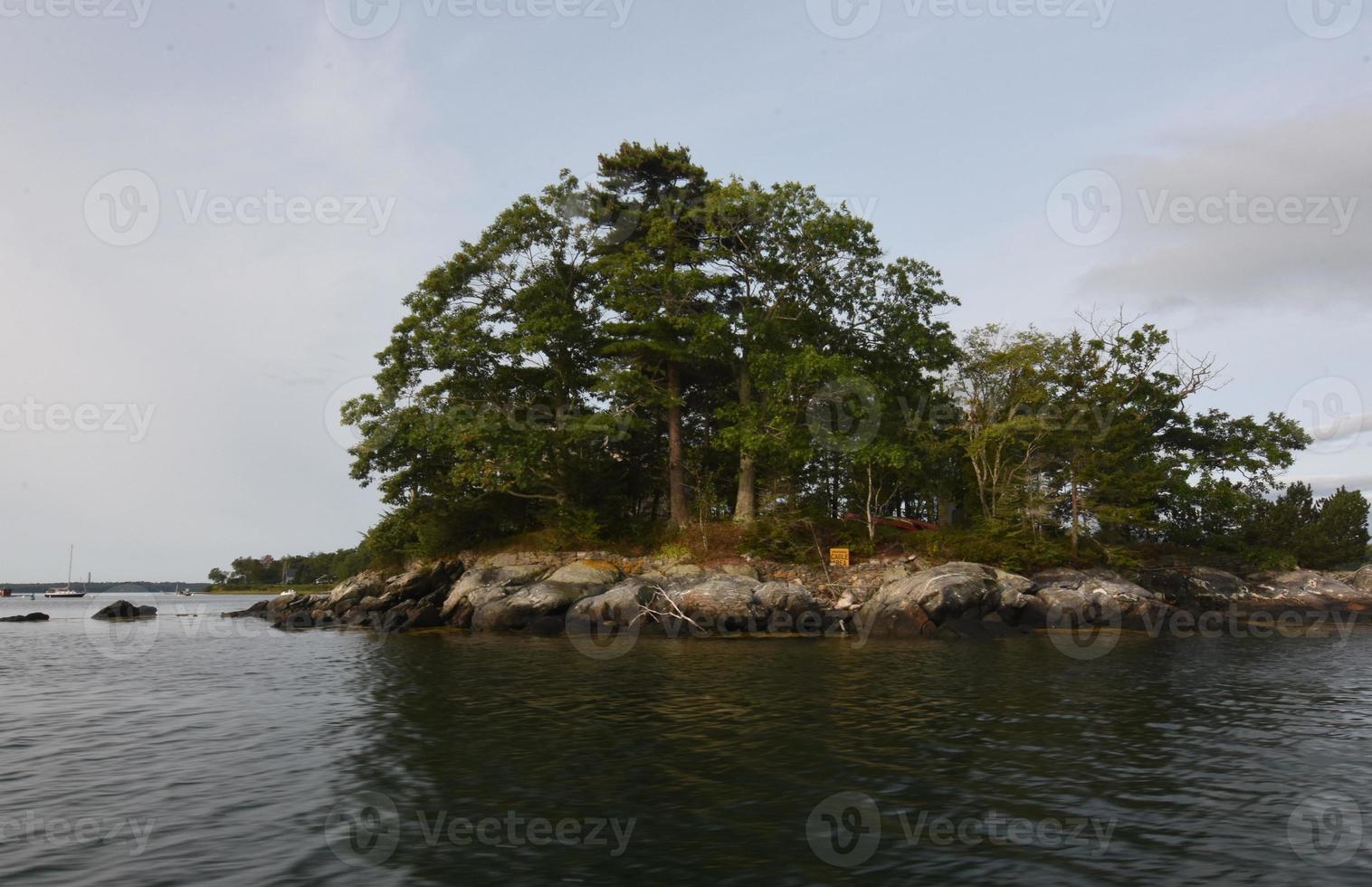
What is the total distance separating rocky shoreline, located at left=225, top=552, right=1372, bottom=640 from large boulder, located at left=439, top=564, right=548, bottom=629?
0.21 ft

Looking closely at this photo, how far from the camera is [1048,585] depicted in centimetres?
3781

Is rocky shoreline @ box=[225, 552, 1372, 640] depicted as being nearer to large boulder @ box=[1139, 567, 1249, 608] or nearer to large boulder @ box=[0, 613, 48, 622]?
large boulder @ box=[1139, 567, 1249, 608]

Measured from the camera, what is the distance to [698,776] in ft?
39.7

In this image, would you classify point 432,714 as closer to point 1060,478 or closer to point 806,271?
point 806,271

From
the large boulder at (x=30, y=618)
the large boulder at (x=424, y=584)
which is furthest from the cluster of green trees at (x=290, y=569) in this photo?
the large boulder at (x=424, y=584)

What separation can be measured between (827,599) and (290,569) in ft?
519

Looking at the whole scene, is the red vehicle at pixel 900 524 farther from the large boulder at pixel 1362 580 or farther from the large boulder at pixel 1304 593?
the large boulder at pixel 1362 580

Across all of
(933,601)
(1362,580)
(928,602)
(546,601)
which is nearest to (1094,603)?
(933,601)

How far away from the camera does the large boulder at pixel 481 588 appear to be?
132 ft

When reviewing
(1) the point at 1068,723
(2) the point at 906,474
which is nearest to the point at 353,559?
(2) the point at 906,474

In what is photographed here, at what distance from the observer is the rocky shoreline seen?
1371 inches

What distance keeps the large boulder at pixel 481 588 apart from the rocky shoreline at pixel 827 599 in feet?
0.21

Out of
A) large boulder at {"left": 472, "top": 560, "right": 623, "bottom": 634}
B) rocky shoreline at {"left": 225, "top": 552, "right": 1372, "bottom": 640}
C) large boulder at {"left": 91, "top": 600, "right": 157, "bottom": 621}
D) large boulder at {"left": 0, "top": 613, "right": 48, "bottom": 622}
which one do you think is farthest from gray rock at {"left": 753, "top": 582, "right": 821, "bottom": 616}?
large boulder at {"left": 0, "top": 613, "right": 48, "bottom": 622}

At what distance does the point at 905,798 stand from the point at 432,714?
10143 millimetres
